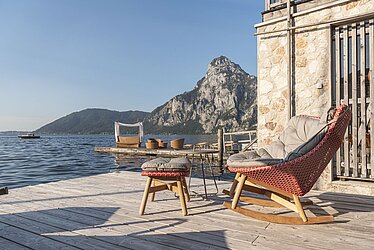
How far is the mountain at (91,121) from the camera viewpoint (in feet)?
263

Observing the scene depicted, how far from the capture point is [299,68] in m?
3.73

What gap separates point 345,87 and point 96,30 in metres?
12.6

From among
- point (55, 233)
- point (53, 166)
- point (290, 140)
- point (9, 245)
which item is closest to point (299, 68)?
point (290, 140)

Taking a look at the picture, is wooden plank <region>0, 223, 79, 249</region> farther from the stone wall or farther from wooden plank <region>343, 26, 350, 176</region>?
wooden plank <region>343, 26, 350, 176</region>

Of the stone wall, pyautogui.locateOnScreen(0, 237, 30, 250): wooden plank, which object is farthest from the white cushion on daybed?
the stone wall

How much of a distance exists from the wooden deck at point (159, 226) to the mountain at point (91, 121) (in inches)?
2958

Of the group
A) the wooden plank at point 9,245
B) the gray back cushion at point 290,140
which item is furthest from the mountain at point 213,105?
the wooden plank at point 9,245

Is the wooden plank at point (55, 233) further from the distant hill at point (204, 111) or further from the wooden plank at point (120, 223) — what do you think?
the distant hill at point (204, 111)

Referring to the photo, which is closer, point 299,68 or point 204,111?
point 299,68

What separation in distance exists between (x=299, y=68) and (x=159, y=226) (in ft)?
9.25

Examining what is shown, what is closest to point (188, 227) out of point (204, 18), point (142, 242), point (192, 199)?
point (142, 242)

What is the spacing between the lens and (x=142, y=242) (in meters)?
1.86

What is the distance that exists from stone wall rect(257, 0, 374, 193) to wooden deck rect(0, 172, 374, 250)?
3.74 ft

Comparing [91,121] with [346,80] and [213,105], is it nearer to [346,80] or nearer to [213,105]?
[213,105]
